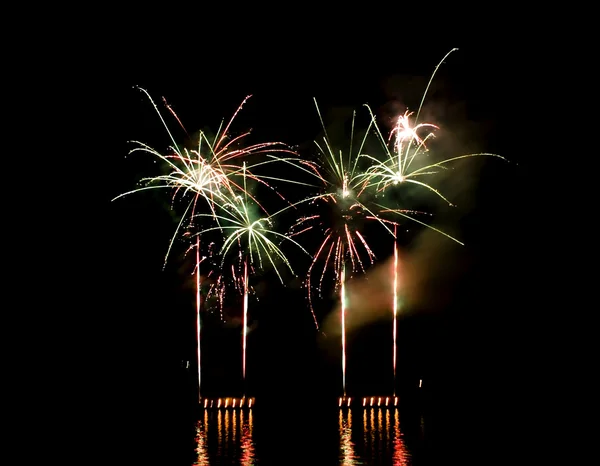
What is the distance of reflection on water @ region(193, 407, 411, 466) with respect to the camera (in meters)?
12.6

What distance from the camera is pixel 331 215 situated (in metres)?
17.1

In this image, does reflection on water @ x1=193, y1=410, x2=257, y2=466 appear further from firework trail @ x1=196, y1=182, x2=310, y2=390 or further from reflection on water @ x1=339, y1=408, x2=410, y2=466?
reflection on water @ x1=339, y1=408, x2=410, y2=466

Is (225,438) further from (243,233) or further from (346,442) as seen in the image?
(243,233)

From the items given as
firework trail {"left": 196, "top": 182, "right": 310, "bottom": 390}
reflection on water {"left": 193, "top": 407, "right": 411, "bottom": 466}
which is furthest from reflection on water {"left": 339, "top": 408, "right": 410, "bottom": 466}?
firework trail {"left": 196, "top": 182, "right": 310, "bottom": 390}

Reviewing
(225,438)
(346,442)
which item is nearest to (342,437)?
(346,442)

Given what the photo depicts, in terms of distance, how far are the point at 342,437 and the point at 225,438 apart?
2.15m

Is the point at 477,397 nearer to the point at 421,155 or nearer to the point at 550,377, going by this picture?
the point at 550,377

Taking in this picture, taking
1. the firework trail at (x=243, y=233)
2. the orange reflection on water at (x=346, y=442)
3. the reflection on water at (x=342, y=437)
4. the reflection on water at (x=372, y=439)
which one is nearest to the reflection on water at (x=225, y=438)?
the reflection on water at (x=342, y=437)

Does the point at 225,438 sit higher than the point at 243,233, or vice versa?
the point at 243,233

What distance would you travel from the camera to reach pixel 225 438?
47.3ft

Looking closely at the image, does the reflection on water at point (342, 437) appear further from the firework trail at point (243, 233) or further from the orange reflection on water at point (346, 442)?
the firework trail at point (243, 233)

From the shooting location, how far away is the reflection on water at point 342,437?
12.6m

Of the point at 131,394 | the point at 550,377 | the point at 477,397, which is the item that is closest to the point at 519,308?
the point at 550,377

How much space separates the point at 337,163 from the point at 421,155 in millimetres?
3676
